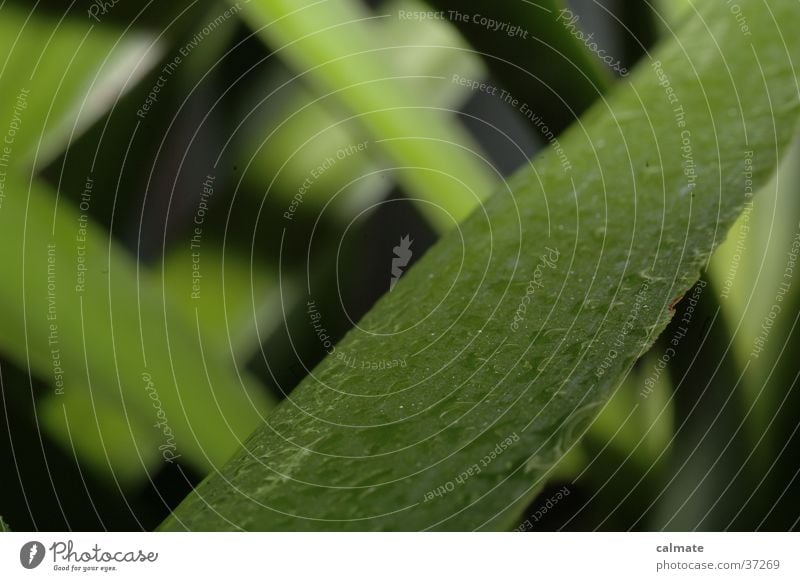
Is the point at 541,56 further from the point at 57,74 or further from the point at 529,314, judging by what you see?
the point at 57,74

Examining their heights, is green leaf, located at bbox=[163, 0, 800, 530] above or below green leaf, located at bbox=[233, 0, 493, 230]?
below

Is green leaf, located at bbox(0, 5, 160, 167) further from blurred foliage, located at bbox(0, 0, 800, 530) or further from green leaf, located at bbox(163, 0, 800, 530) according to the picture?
green leaf, located at bbox(163, 0, 800, 530)

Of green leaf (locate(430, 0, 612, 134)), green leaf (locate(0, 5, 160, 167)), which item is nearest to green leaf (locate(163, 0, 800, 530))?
green leaf (locate(430, 0, 612, 134))

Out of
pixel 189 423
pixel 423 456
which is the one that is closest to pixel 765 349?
pixel 423 456

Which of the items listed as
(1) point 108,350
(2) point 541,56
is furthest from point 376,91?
(1) point 108,350

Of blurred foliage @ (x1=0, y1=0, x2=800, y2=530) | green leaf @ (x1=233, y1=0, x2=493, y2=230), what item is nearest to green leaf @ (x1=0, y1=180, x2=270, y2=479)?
blurred foliage @ (x1=0, y1=0, x2=800, y2=530)

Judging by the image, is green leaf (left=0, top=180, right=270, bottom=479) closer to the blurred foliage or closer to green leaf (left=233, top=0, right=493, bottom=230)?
the blurred foliage

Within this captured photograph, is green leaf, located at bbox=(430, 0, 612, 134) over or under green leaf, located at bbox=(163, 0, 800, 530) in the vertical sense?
over

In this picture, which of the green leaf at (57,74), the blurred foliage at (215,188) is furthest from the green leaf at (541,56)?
the green leaf at (57,74)

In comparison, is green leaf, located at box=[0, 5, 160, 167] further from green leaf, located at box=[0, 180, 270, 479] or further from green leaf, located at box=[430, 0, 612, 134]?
green leaf, located at box=[430, 0, 612, 134]

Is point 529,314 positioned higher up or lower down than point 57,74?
lower down
